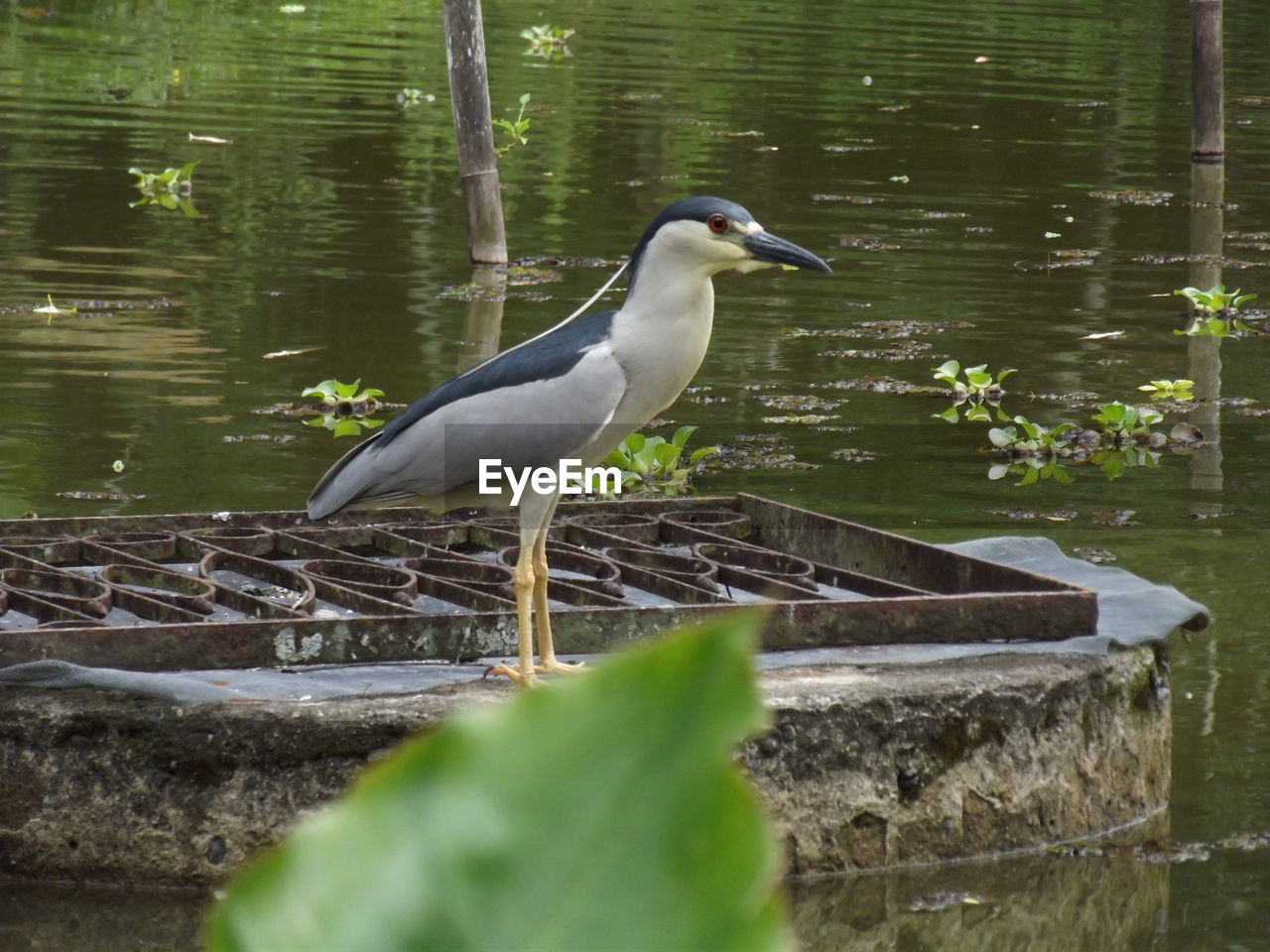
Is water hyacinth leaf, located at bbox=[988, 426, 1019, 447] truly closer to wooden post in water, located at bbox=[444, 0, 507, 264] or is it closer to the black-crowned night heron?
the black-crowned night heron

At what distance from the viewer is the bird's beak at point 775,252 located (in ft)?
13.0

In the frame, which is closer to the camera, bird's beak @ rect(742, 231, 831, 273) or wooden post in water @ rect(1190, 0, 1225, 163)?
bird's beak @ rect(742, 231, 831, 273)

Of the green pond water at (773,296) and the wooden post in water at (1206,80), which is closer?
the green pond water at (773,296)

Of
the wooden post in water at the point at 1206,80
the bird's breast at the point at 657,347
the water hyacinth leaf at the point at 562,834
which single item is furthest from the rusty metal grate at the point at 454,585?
the wooden post in water at the point at 1206,80

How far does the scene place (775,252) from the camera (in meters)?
3.98

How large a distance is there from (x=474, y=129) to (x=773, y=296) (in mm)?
1798

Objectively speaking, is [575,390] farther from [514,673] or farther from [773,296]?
[773,296]

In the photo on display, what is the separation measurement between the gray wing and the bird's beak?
37cm

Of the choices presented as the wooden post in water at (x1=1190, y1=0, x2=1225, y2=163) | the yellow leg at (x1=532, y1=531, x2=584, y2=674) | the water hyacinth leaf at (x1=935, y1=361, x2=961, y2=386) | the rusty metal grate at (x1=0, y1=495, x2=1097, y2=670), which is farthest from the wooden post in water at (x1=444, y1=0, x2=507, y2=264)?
the yellow leg at (x1=532, y1=531, x2=584, y2=674)

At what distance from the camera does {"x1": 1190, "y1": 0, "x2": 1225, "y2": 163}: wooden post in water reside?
491 inches

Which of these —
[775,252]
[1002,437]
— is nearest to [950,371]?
[1002,437]

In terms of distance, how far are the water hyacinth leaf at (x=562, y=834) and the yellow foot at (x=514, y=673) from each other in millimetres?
3195

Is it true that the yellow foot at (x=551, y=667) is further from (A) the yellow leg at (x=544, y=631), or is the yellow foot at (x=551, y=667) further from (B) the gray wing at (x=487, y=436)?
(B) the gray wing at (x=487, y=436)

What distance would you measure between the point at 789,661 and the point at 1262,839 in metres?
1.06
